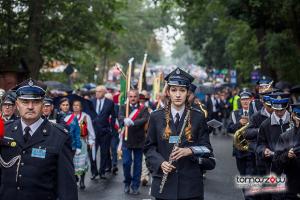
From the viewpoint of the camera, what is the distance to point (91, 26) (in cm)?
2555

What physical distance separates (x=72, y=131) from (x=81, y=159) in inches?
40.4

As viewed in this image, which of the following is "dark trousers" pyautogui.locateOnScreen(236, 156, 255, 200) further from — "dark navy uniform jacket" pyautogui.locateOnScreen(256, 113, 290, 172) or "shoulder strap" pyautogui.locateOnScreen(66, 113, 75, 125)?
"shoulder strap" pyautogui.locateOnScreen(66, 113, 75, 125)

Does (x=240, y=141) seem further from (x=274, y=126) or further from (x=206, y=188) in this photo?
(x=206, y=188)

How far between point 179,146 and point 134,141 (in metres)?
5.78

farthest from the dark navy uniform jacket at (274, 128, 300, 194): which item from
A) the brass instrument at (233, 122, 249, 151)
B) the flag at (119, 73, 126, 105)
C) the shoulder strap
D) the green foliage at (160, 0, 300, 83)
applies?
the green foliage at (160, 0, 300, 83)

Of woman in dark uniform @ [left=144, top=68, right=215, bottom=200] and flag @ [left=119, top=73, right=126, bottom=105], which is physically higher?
flag @ [left=119, top=73, right=126, bottom=105]

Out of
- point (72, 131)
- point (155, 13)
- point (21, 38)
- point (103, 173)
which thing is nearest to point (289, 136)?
point (72, 131)

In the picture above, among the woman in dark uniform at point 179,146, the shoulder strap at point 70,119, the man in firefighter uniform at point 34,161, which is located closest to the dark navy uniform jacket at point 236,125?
the shoulder strap at point 70,119

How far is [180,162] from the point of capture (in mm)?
6406

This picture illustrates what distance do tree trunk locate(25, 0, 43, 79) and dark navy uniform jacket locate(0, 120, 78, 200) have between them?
19.5 meters

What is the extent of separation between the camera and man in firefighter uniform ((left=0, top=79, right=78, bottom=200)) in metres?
5.09

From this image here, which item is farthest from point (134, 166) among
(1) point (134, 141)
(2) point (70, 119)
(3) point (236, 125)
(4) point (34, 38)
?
(4) point (34, 38)

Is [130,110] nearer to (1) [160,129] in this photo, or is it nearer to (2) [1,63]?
(1) [160,129]

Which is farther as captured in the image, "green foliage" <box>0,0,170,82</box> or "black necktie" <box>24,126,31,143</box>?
"green foliage" <box>0,0,170,82</box>
